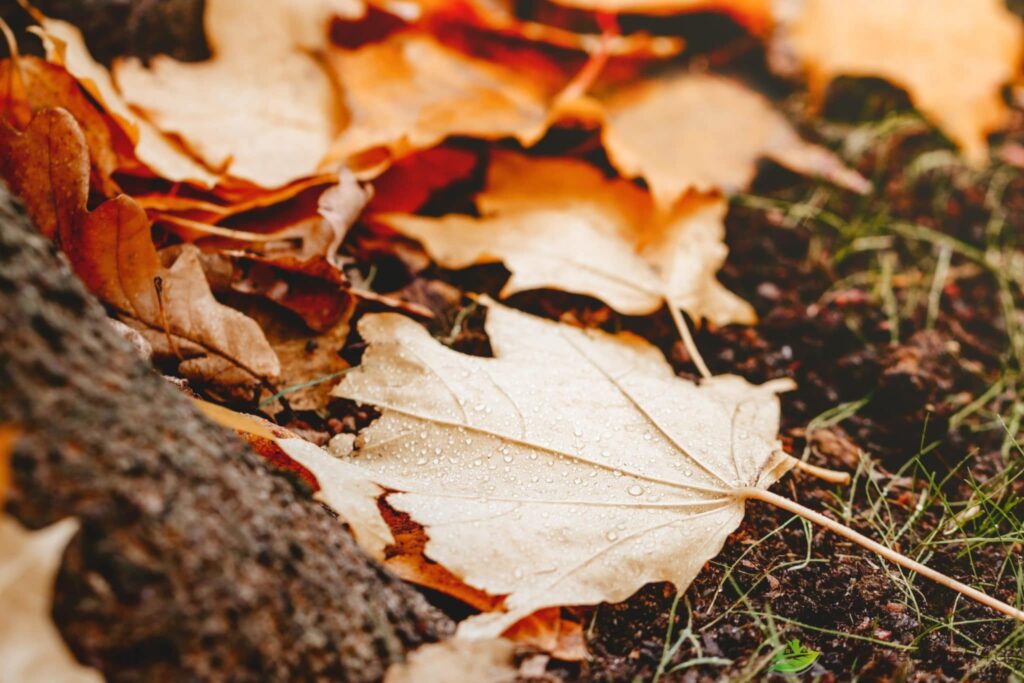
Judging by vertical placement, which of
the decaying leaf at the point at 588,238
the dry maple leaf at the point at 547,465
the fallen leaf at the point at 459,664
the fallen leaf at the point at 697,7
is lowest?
the fallen leaf at the point at 459,664

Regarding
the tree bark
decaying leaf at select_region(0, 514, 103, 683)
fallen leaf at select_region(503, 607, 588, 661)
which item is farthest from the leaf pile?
decaying leaf at select_region(0, 514, 103, 683)

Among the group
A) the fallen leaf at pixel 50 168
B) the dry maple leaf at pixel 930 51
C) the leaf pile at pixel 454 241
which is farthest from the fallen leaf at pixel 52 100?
the dry maple leaf at pixel 930 51

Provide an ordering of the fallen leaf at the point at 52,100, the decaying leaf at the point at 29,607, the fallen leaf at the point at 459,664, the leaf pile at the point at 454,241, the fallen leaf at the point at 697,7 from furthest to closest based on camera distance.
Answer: the fallen leaf at the point at 697,7, the fallen leaf at the point at 52,100, the leaf pile at the point at 454,241, the fallen leaf at the point at 459,664, the decaying leaf at the point at 29,607

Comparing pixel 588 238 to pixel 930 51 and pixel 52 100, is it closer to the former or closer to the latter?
pixel 52 100

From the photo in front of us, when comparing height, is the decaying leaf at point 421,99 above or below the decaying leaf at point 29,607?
above

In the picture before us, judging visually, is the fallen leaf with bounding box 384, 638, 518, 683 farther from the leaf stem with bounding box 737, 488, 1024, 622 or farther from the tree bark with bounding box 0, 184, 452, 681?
the leaf stem with bounding box 737, 488, 1024, 622

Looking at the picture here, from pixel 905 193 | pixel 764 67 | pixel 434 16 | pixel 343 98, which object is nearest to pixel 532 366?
pixel 343 98

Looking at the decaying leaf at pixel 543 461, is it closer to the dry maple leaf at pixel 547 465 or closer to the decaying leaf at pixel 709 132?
the dry maple leaf at pixel 547 465

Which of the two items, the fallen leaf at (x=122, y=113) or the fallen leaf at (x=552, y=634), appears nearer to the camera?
the fallen leaf at (x=552, y=634)
